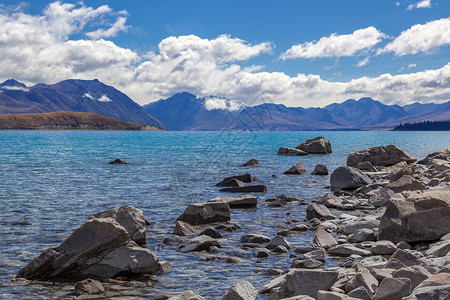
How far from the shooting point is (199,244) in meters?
13.8

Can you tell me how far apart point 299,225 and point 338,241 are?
2.64 m

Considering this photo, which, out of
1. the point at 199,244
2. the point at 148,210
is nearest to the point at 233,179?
the point at 148,210

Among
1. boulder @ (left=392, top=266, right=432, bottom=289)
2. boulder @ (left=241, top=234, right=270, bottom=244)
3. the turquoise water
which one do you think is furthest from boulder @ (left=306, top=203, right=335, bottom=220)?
boulder @ (left=392, top=266, right=432, bottom=289)

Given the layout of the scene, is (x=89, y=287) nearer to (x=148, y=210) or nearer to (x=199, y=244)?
(x=199, y=244)

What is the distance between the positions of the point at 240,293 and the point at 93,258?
458 cm

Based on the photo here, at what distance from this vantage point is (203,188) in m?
30.4

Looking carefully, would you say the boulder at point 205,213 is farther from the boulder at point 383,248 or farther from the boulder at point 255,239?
the boulder at point 383,248

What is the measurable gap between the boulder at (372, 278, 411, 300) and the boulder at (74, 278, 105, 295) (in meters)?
6.19

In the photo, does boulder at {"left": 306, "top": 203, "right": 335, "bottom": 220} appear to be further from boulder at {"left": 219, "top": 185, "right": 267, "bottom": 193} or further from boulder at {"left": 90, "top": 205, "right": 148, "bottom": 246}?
boulder at {"left": 219, "top": 185, "right": 267, "bottom": 193}

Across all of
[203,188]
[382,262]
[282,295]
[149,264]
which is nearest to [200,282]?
[149,264]

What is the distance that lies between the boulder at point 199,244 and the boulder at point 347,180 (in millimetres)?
16658

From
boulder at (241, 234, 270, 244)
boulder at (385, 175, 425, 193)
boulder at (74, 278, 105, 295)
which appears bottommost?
boulder at (241, 234, 270, 244)

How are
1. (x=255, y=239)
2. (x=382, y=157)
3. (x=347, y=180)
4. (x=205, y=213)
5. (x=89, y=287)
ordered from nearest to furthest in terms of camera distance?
(x=89, y=287)
(x=255, y=239)
(x=205, y=213)
(x=347, y=180)
(x=382, y=157)

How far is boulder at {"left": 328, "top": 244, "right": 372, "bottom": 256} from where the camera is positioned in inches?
501
